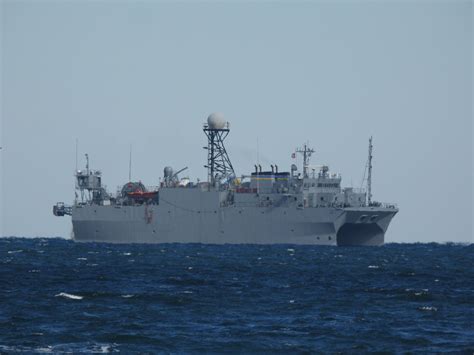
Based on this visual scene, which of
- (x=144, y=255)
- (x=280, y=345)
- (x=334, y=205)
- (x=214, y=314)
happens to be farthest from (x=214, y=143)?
(x=280, y=345)

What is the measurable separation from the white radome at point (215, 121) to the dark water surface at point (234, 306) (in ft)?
124

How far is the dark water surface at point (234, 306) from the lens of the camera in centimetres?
3303

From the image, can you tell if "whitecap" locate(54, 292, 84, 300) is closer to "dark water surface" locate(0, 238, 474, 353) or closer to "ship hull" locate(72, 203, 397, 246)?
"dark water surface" locate(0, 238, 474, 353)

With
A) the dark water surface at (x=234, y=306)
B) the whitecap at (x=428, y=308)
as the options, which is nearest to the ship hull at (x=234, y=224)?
the dark water surface at (x=234, y=306)

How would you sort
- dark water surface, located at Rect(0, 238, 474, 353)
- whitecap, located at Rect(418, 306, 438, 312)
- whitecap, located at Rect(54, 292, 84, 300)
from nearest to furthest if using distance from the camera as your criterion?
dark water surface, located at Rect(0, 238, 474, 353)
whitecap, located at Rect(418, 306, 438, 312)
whitecap, located at Rect(54, 292, 84, 300)

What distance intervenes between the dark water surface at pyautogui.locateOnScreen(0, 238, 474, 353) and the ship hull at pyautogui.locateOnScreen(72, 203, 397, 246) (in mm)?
19641

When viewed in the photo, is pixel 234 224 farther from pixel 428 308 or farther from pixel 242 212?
pixel 428 308

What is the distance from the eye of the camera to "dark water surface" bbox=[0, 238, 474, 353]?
33031 millimetres

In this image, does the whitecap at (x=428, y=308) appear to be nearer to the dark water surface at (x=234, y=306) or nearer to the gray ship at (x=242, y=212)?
the dark water surface at (x=234, y=306)

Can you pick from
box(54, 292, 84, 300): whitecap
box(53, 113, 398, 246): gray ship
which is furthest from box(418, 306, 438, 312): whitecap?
box(53, 113, 398, 246): gray ship

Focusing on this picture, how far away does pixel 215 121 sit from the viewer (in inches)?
4237

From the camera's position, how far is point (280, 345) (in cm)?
3247

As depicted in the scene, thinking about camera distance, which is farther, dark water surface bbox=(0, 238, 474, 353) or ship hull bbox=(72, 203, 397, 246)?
ship hull bbox=(72, 203, 397, 246)

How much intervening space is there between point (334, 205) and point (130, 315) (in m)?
54.7
